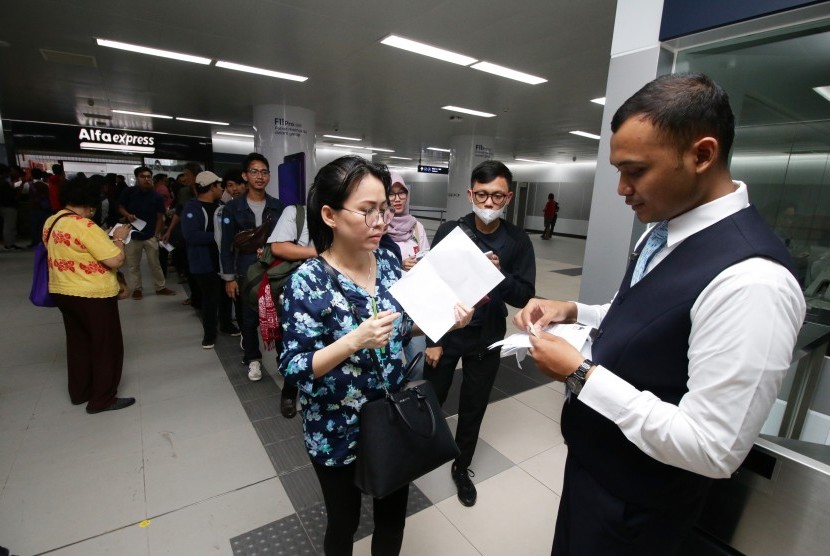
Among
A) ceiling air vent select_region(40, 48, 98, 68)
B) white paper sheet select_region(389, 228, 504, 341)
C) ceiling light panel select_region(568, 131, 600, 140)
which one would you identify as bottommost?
white paper sheet select_region(389, 228, 504, 341)

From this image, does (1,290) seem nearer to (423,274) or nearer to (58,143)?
(423,274)

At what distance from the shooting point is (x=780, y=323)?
70 cm

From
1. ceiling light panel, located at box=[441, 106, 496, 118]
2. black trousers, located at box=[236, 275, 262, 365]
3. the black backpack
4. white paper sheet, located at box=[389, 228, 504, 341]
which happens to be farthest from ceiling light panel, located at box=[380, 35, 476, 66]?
white paper sheet, located at box=[389, 228, 504, 341]

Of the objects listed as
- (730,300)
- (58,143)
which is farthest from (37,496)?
(58,143)

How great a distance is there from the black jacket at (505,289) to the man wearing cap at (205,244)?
110 inches

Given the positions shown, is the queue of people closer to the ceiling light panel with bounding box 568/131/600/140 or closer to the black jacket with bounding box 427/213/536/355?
the black jacket with bounding box 427/213/536/355

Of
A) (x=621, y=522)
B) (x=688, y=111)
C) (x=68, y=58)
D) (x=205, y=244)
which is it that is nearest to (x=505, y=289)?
(x=621, y=522)

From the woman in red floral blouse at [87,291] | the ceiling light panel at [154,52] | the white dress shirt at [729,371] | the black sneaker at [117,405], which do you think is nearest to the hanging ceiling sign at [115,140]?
the ceiling light panel at [154,52]

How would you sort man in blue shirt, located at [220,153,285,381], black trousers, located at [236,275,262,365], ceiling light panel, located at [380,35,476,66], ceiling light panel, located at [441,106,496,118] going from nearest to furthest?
man in blue shirt, located at [220,153,285,381], black trousers, located at [236,275,262,365], ceiling light panel, located at [380,35,476,66], ceiling light panel, located at [441,106,496,118]

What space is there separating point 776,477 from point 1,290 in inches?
343

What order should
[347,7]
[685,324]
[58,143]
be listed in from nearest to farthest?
[685,324], [347,7], [58,143]

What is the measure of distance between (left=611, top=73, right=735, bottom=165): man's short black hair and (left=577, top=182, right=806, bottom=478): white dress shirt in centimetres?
27

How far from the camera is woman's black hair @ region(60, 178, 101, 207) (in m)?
2.61

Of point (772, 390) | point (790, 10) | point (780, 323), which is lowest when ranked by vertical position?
point (772, 390)
